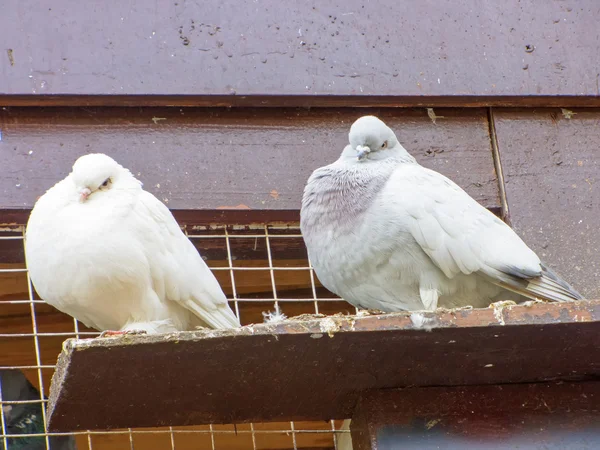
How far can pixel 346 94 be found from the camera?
4.76 m

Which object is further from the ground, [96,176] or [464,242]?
[96,176]

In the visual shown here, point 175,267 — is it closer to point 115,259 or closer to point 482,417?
point 115,259

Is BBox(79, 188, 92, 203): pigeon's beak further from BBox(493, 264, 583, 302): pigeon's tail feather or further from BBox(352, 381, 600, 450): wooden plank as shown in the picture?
BBox(493, 264, 583, 302): pigeon's tail feather

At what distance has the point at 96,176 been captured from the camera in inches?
157

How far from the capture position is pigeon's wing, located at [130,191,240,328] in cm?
396

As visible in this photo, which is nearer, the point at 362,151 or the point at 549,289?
the point at 549,289

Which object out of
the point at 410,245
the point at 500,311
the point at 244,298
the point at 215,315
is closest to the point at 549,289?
the point at 410,245

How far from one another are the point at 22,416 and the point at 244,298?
3.52ft

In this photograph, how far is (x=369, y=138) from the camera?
13.9 feet

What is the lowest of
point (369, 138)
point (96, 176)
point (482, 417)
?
point (482, 417)

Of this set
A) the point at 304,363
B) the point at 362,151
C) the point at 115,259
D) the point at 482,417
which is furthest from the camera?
the point at 362,151

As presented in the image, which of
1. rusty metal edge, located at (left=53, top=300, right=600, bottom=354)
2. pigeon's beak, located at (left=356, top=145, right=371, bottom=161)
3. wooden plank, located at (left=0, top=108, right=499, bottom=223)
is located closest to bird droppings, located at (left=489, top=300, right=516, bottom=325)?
rusty metal edge, located at (left=53, top=300, right=600, bottom=354)
